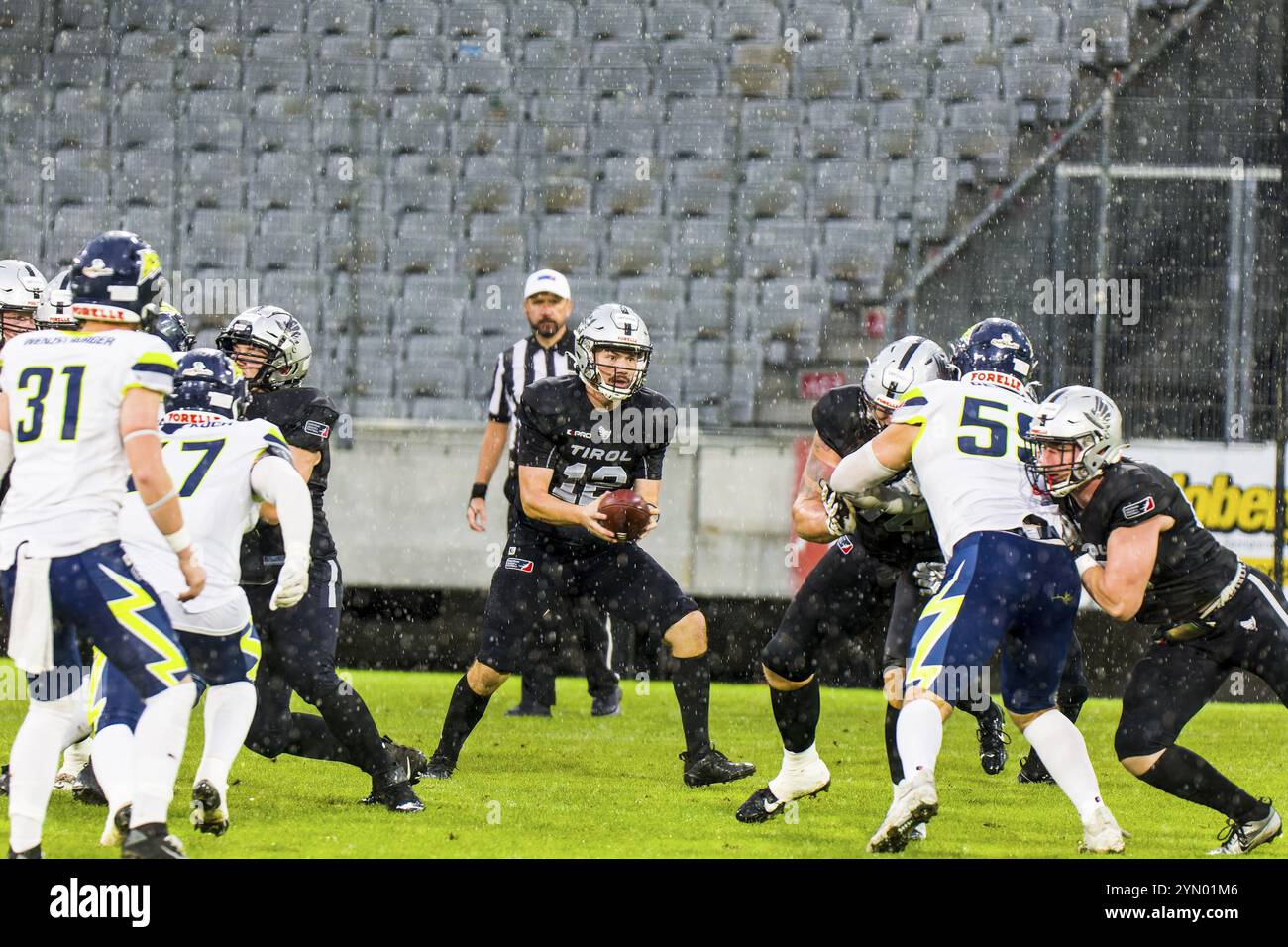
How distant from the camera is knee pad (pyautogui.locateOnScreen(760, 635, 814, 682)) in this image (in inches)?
238

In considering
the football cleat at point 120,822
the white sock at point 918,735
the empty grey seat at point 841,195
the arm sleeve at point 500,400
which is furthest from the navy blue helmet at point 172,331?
the empty grey seat at point 841,195

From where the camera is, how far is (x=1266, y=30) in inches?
421

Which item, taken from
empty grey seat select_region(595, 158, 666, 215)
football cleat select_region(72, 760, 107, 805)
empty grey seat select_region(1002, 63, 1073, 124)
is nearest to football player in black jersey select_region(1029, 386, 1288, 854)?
football cleat select_region(72, 760, 107, 805)

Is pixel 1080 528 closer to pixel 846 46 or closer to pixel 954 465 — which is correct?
pixel 954 465

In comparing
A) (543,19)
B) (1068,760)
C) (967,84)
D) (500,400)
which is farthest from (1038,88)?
(1068,760)

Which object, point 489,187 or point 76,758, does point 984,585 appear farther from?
point 489,187

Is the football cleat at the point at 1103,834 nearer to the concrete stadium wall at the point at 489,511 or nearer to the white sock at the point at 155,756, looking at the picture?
the white sock at the point at 155,756

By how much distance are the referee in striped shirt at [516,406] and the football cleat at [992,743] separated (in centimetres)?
220

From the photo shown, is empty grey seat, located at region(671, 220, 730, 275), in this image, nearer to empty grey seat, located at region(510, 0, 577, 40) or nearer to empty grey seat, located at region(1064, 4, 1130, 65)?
empty grey seat, located at region(510, 0, 577, 40)

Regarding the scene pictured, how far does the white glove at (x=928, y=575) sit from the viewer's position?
6.04 meters

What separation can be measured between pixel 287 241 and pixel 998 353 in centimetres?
760

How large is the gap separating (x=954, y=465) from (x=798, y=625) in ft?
3.23

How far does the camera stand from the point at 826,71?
12492mm

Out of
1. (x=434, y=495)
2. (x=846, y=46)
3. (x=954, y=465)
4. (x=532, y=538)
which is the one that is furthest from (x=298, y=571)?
(x=846, y=46)
